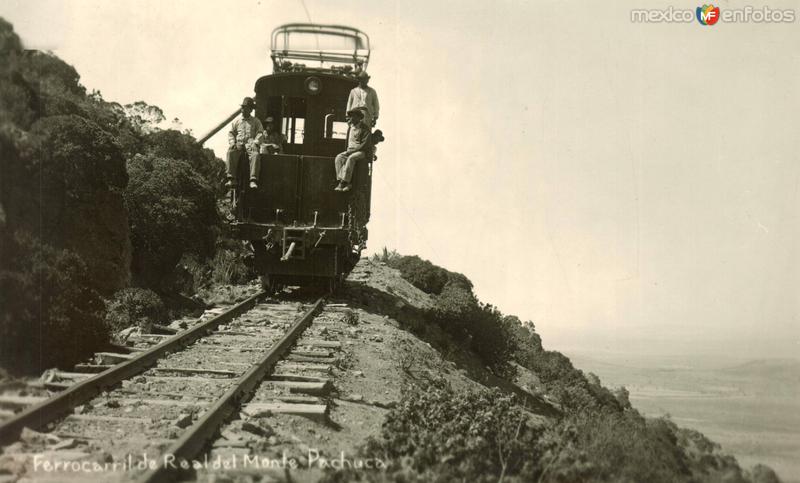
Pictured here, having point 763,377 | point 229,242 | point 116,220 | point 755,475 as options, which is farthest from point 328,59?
point 755,475

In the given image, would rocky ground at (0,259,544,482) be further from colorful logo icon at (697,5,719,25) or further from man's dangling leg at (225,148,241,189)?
colorful logo icon at (697,5,719,25)

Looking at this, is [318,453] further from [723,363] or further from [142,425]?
[723,363]

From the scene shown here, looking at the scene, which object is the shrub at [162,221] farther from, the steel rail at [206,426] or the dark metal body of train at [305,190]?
the steel rail at [206,426]

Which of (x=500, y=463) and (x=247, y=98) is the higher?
(x=247, y=98)

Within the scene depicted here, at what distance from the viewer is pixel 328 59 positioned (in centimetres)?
1573

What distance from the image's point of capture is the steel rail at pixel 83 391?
5198mm

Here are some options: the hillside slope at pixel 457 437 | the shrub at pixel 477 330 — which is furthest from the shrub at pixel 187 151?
the hillside slope at pixel 457 437

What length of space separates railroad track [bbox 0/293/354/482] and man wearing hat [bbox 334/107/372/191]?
396 cm

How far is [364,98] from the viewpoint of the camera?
13383mm

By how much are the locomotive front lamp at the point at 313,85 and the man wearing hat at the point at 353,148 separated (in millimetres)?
1413

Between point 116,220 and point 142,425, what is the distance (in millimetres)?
9926

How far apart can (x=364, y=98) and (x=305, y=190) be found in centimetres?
199

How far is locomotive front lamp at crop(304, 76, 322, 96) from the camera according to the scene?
14.4 meters

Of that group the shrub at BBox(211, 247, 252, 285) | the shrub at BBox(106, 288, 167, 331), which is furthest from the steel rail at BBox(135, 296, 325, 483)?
the shrub at BBox(211, 247, 252, 285)
